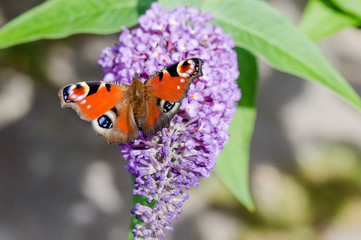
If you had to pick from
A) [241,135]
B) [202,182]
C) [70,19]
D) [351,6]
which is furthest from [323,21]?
[202,182]

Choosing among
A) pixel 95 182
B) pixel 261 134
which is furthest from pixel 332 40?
pixel 95 182

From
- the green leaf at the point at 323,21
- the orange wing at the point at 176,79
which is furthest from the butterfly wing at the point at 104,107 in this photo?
the green leaf at the point at 323,21

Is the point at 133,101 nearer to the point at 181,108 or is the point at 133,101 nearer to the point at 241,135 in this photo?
the point at 181,108

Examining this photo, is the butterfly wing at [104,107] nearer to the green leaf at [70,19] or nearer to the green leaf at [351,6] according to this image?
the green leaf at [70,19]

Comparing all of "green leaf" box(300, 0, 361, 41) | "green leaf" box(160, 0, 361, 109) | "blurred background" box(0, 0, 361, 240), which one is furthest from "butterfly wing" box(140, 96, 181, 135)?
"blurred background" box(0, 0, 361, 240)

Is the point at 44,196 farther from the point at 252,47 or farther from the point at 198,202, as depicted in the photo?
the point at 252,47

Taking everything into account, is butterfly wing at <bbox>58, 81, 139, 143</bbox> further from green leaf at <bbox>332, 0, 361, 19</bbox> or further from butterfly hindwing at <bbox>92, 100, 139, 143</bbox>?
green leaf at <bbox>332, 0, 361, 19</bbox>
